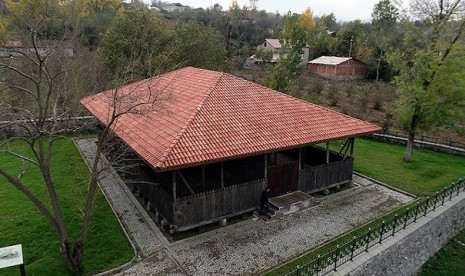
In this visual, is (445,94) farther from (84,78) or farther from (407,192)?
(84,78)

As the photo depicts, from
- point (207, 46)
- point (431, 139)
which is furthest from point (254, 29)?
point (431, 139)

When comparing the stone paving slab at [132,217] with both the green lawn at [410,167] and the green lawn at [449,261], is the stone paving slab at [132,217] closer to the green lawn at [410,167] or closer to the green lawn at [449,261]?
the green lawn at [449,261]

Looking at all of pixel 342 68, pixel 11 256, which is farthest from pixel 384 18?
pixel 11 256

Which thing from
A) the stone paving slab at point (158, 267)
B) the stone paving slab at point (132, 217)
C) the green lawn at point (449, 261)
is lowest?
the green lawn at point (449, 261)

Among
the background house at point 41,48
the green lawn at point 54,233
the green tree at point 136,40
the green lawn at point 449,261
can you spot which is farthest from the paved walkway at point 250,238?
the green tree at point 136,40

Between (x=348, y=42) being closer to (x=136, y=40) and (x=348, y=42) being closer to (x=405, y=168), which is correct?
(x=136, y=40)

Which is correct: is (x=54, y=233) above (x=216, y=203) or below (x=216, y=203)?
below
